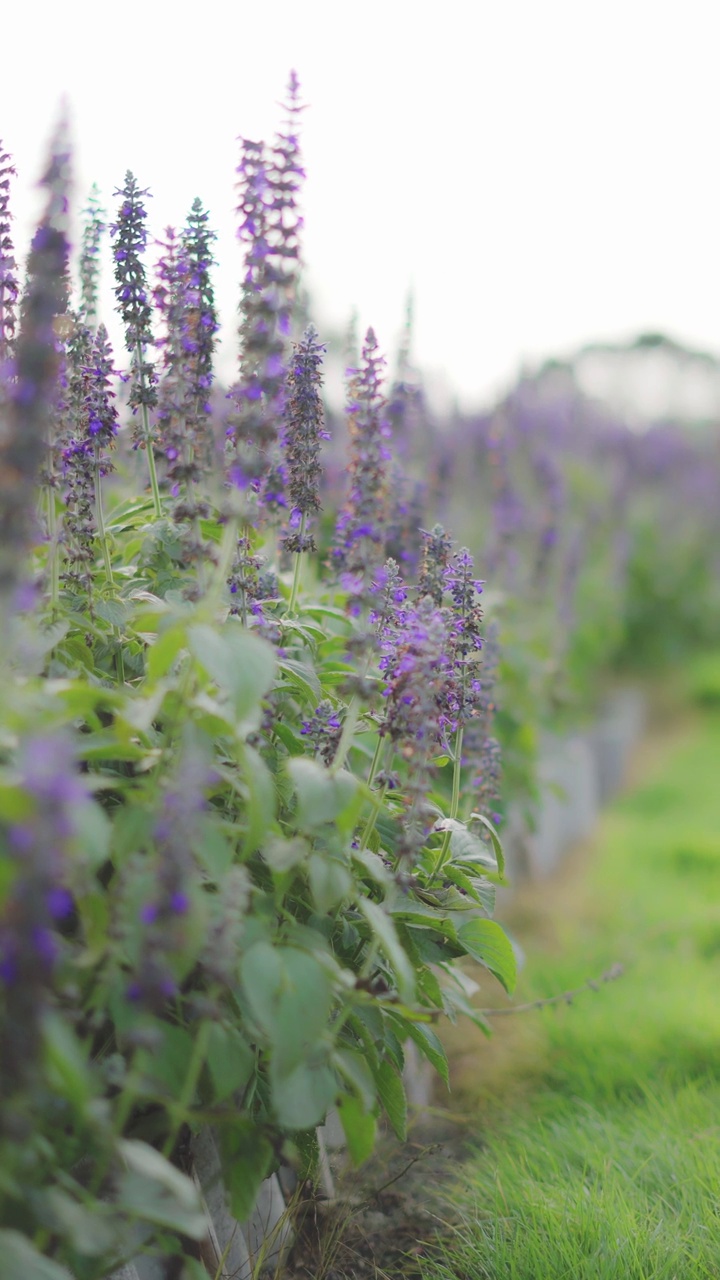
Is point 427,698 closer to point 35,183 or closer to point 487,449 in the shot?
point 35,183

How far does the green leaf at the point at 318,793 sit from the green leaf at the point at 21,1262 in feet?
2.03

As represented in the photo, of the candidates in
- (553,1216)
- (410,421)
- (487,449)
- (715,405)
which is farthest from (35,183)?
(715,405)

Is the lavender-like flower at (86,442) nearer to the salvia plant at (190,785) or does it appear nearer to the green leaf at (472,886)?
the salvia plant at (190,785)

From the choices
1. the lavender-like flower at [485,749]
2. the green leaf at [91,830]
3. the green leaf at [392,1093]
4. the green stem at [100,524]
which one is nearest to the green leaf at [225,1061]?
the green leaf at [91,830]

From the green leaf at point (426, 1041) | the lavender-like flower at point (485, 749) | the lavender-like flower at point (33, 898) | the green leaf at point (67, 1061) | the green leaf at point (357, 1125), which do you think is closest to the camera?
the lavender-like flower at point (33, 898)

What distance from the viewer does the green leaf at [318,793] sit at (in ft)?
5.07

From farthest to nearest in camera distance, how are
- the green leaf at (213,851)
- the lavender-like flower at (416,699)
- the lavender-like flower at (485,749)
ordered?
1. the lavender-like flower at (485,749)
2. the lavender-like flower at (416,699)
3. the green leaf at (213,851)

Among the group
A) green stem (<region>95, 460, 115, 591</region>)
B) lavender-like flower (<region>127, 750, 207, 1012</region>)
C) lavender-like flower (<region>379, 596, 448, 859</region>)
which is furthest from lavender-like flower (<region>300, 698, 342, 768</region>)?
lavender-like flower (<region>127, 750, 207, 1012</region>)

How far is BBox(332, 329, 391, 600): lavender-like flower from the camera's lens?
6.16 feet

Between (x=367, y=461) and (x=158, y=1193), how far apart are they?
1209 mm

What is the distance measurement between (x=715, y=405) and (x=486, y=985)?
17.4 m

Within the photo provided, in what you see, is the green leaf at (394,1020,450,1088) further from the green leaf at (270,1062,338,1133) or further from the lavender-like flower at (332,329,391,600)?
the lavender-like flower at (332,329,391,600)

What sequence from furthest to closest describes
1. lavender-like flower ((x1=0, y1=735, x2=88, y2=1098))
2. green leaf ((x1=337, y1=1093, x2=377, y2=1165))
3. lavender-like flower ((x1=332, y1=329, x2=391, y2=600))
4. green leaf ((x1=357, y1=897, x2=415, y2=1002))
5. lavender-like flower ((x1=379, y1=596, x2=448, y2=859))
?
lavender-like flower ((x1=332, y1=329, x2=391, y2=600)), lavender-like flower ((x1=379, y1=596, x2=448, y2=859)), green leaf ((x1=337, y1=1093, x2=377, y2=1165)), green leaf ((x1=357, y1=897, x2=415, y2=1002)), lavender-like flower ((x1=0, y1=735, x2=88, y2=1098))

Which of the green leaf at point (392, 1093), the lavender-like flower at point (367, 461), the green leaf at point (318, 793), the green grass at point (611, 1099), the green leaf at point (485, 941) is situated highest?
the lavender-like flower at point (367, 461)
